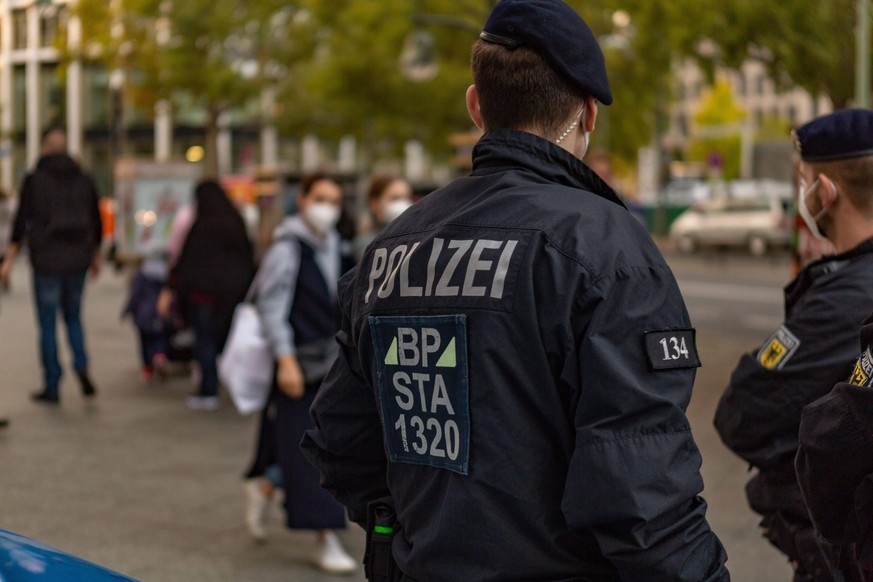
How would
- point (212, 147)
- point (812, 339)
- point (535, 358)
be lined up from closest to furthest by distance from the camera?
1. point (535, 358)
2. point (812, 339)
3. point (212, 147)

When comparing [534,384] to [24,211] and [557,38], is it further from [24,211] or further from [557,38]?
[24,211]

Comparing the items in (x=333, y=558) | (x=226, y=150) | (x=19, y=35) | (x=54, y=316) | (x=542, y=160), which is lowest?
(x=333, y=558)

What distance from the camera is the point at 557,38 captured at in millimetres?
2176

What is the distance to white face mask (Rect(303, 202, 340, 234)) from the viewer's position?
5.88 metres

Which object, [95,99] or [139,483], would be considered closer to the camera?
[139,483]

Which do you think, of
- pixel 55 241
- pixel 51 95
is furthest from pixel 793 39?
pixel 51 95

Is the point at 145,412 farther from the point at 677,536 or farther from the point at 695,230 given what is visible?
the point at 695,230

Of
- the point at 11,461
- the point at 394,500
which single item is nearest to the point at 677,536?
the point at 394,500

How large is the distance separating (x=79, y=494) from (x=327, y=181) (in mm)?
2200

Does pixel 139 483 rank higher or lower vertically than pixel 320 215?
lower

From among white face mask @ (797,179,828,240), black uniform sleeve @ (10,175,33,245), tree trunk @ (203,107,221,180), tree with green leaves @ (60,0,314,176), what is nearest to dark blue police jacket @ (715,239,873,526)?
white face mask @ (797,179,828,240)

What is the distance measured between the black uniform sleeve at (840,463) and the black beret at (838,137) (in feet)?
2.94

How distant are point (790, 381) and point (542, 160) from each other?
103 cm

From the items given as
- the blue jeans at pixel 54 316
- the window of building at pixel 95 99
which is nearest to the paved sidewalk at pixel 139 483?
the blue jeans at pixel 54 316
